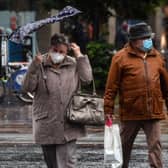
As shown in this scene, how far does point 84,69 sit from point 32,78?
Answer: 52cm

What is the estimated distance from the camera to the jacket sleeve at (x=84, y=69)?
26.8 ft

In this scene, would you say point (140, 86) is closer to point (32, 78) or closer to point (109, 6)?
point (32, 78)

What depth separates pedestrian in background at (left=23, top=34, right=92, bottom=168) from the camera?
8.13 meters

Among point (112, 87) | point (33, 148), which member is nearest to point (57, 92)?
point (112, 87)

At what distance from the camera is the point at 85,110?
26.9 ft

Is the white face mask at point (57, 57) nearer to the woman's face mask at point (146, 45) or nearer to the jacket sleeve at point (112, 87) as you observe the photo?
the jacket sleeve at point (112, 87)

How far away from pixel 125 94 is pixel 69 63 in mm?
865

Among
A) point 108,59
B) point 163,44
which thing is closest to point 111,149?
point 108,59

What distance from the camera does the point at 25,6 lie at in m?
27.9

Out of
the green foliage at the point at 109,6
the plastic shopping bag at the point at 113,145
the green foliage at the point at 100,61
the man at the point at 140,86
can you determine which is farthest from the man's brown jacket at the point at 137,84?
the green foliage at the point at 109,6

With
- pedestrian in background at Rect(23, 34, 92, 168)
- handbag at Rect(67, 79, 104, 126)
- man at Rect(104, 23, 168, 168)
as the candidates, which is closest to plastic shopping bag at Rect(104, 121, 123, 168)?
man at Rect(104, 23, 168, 168)

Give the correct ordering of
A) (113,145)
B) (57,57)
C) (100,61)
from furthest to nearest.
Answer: (100,61)
(113,145)
(57,57)

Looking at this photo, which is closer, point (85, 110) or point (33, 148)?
point (85, 110)

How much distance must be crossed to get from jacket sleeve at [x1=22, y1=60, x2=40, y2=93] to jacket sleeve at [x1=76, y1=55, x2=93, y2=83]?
40 centimetres
